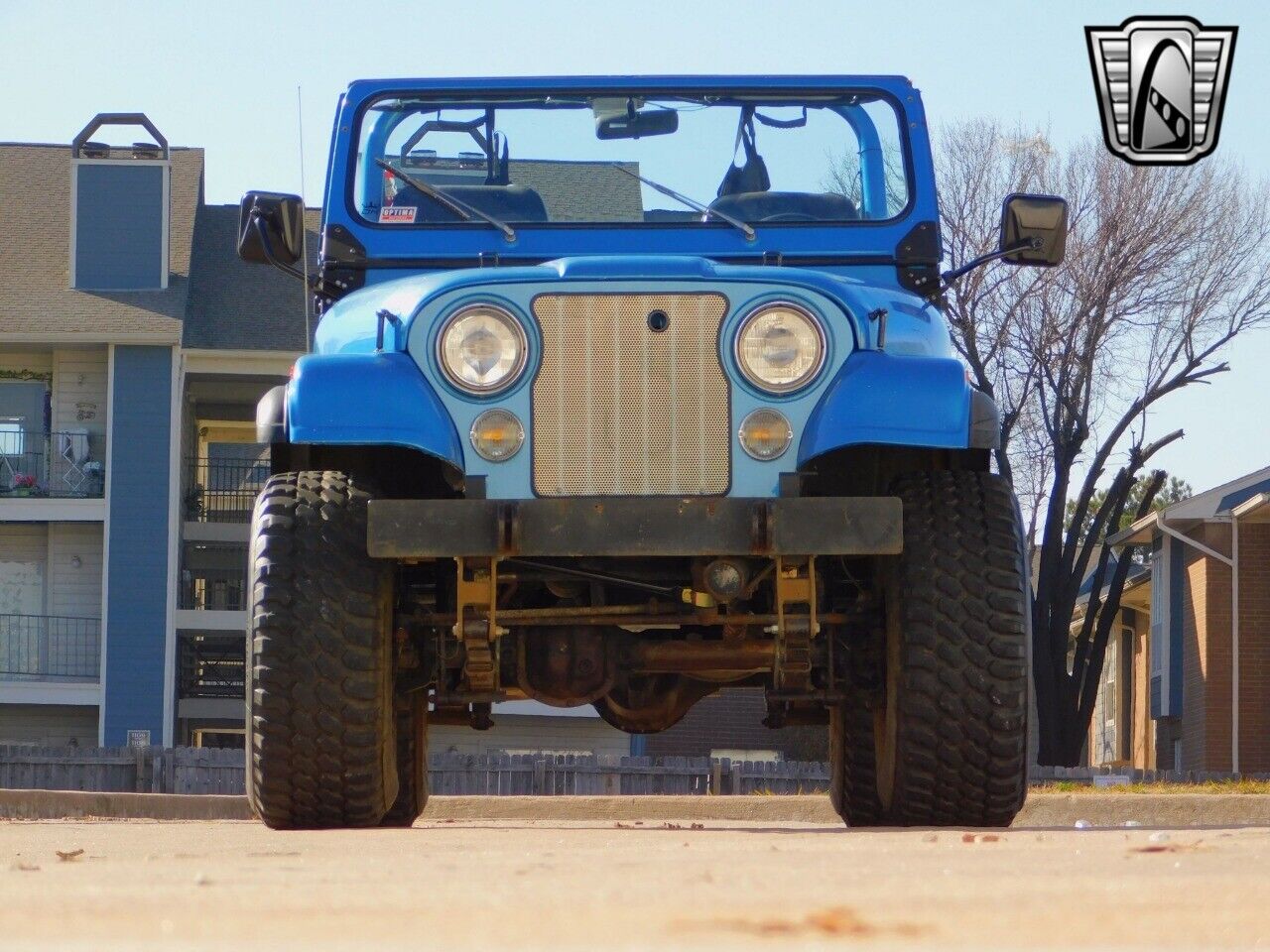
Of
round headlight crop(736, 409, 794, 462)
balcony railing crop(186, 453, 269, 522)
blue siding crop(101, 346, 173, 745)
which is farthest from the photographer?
balcony railing crop(186, 453, 269, 522)

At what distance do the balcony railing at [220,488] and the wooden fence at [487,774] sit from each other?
Answer: 6.02m

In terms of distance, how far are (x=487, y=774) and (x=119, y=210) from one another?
1203cm

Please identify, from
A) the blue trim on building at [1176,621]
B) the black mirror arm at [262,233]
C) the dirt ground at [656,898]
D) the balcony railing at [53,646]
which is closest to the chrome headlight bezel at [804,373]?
the dirt ground at [656,898]

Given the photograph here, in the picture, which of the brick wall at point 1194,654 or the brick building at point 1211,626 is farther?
the brick wall at point 1194,654

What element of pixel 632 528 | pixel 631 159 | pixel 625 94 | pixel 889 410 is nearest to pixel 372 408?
pixel 632 528

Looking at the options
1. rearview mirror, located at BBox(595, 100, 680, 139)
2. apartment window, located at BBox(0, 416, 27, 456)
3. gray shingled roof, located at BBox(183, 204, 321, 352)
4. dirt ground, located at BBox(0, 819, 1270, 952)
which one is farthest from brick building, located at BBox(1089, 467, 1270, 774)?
dirt ground, located at BBox(0, 819, 1270, 952)

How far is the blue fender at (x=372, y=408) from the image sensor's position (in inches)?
201

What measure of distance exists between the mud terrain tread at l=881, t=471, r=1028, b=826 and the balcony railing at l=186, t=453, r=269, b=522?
23.7 meters

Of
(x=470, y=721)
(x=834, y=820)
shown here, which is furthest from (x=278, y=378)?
(x=470, y=721)

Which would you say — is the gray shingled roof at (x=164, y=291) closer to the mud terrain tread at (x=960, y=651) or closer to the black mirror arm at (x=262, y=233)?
the black mirror arm at (x=262, y=233)

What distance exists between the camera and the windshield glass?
6.63 meters

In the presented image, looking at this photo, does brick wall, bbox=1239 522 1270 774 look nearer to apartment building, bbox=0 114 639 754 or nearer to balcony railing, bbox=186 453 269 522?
apartment building, bbox=0 114 639 754

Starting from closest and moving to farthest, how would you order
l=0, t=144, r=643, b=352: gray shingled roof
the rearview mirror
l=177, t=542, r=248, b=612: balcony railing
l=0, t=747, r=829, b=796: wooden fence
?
the rearview mirror → l=0, t=747, r=829, b=796: wooden fence → l=0, t=144, r=643, b=352: gray shingled roof → l=177, t=542, r=248, b=612: balcony railing

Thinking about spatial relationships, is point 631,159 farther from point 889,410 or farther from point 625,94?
point 889,410
